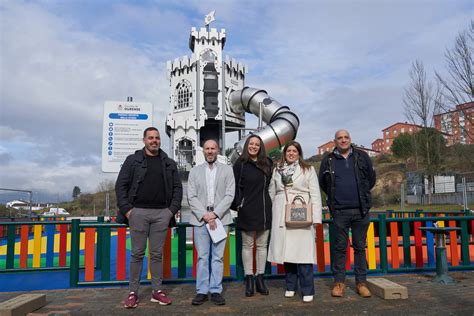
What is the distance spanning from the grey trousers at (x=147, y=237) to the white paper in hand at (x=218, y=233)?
1.91ft

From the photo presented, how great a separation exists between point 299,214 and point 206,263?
1.32m

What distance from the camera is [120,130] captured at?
20.1ft

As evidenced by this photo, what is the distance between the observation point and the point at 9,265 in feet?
21.2

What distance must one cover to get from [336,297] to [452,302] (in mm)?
1359

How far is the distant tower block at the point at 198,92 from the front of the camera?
52.1 ft

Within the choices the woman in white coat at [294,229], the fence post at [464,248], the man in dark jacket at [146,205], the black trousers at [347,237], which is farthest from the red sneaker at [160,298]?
the fence post at [464,248]

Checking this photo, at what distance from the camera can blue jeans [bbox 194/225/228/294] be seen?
442 centimetres

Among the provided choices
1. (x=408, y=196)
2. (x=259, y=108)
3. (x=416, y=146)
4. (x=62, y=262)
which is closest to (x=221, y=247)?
(x=62, y=262)

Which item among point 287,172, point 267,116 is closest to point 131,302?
point 287,172

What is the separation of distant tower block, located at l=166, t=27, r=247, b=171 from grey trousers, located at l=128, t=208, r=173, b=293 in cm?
1131

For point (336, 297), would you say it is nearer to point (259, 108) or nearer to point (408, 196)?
point (259, 108)

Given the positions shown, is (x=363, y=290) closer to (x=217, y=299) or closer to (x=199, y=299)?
(x=217, y=299)

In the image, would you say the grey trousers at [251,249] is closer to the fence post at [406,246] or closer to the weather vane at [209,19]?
the fence post at [406,246]

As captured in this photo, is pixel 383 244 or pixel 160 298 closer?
pixel 160 298
